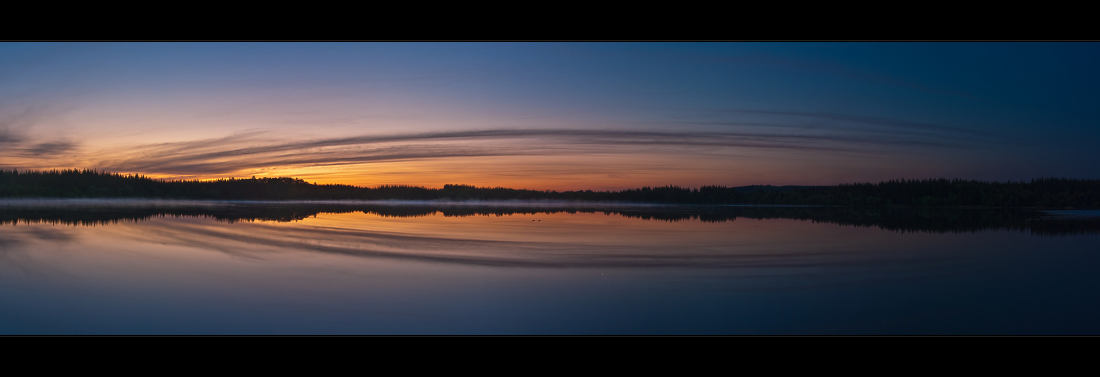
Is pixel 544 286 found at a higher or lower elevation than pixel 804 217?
lower

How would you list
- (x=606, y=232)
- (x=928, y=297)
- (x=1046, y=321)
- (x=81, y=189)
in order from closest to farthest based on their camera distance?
(x=1046, y=321)
(x=928, y=297)
(x=606, y=232)
(x=81, y=189)

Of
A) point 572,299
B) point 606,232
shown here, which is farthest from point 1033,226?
point 572,299

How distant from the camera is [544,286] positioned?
7691mm

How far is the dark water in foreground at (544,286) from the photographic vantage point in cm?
621

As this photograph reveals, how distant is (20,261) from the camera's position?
31.3ft

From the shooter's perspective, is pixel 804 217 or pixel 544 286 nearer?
pixel 544 286

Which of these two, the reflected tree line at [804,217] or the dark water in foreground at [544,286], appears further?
the reflected tree line at [804,217]

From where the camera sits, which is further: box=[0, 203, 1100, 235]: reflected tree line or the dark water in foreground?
box=[0, 203, 1100, 235]: reflected tree line

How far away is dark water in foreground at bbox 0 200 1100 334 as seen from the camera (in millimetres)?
6215

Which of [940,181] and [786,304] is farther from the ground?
[940,181]

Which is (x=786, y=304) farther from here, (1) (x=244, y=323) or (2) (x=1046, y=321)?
(1) (x=244, y=323)

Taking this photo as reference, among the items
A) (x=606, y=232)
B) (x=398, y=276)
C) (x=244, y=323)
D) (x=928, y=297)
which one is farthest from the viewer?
(x=606, y=232)
